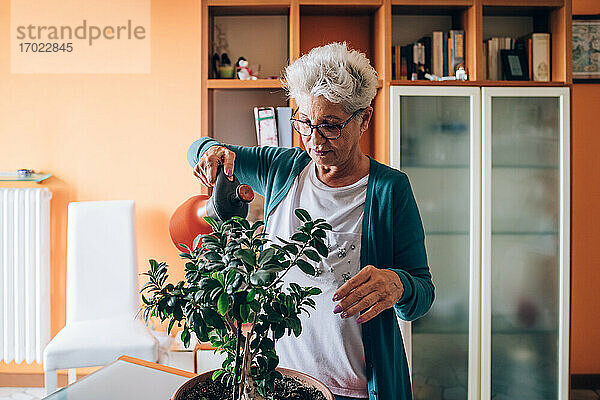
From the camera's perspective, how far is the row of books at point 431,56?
9.25 feet

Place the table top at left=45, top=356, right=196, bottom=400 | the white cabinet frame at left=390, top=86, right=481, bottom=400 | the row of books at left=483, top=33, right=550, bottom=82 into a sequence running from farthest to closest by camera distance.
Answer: the row of books at left=483, top=33, right=550, bottom=82 → the white cabinet frame at left=390, top=86, right=481, bottom=400 → the table top at left=45, top=356, right=196, bottom=400

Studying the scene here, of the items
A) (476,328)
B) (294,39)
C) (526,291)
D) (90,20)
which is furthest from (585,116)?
(90,20)

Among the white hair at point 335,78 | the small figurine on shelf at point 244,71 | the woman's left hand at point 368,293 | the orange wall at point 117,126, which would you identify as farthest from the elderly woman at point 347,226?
the orange wall at point 117,126

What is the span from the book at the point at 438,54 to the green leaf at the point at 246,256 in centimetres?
234

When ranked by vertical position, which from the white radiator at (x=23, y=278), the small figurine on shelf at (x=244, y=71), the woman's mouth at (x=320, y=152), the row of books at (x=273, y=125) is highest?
the small figurine on shelf at (x=244, y=71)

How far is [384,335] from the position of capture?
4.25 ft

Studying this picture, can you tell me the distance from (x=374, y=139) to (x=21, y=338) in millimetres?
2286

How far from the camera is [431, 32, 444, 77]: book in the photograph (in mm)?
2848

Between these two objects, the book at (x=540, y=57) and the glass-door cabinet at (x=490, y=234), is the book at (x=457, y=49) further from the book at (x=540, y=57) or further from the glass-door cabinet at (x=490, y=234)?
the book at (x=540, y=57)

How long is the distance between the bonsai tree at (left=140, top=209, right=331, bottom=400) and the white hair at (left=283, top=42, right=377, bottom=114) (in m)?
0.46

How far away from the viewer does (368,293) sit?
0.99 m

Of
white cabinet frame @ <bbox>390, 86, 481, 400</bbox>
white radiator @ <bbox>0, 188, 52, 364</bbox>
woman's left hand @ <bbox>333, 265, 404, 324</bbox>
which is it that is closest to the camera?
woman's left hand @ <bbox>333, 265, 404, 324</bbox>

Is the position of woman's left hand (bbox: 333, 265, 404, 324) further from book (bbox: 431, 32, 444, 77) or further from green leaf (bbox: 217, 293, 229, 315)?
book (bbox: 431, 32, 444, 77)

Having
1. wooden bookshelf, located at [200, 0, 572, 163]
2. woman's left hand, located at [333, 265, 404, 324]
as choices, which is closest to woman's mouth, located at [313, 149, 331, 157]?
woman's left hand, located at [333, 265, 404, 324]
